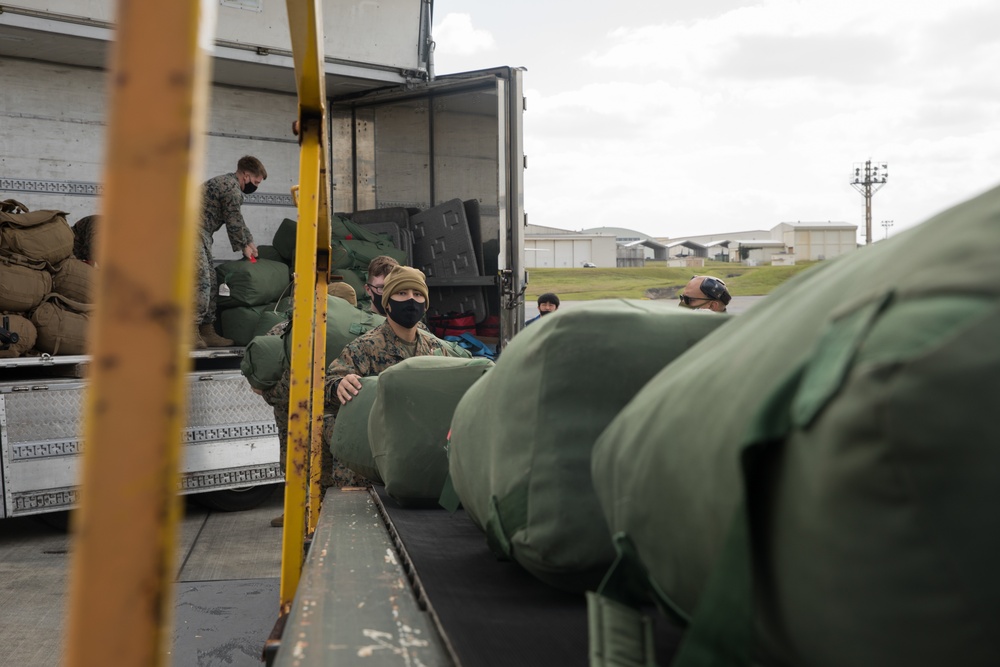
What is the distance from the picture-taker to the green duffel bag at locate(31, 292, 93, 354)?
6.28m

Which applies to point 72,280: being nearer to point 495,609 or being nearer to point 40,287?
point 40,287

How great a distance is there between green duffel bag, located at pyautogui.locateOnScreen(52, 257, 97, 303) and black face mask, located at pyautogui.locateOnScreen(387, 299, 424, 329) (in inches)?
117

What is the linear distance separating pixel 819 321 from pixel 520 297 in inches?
266

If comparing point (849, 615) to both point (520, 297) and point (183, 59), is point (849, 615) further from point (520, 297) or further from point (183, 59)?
point (520, 297)

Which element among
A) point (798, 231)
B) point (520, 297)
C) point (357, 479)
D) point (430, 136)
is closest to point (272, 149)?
point (430, 136)

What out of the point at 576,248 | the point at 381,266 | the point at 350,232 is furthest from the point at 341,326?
the point at 576,248

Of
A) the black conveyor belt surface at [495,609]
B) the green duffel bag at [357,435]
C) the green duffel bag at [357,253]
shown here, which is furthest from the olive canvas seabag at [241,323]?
the black conveyor belt surface at [495,609]

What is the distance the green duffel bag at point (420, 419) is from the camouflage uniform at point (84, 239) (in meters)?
5.25

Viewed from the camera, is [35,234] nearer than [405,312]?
No

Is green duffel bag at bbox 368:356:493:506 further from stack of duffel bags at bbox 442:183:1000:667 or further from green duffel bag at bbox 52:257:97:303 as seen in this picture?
green duffel bag at bbox 52:257:97:303

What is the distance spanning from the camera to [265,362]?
5246mm

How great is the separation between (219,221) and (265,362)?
2591 mm

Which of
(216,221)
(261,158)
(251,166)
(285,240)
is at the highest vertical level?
(261,158)

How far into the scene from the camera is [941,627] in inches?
27.9
